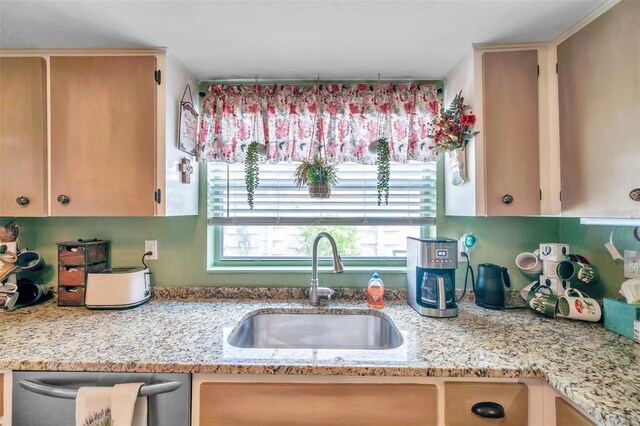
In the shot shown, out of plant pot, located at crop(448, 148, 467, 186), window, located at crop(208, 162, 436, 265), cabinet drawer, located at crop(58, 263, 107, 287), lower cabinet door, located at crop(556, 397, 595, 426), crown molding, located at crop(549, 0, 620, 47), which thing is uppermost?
crown molding, located at crop(549, 0, 620, 47)

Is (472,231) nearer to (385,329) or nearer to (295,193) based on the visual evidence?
(385,329)

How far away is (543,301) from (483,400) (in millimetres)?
722

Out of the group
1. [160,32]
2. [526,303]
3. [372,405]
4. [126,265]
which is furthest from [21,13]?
[526,303]

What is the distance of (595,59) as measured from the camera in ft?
3.86

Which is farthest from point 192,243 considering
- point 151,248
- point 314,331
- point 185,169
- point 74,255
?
point 314,331

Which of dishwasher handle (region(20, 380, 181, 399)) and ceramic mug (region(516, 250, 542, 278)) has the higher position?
ceramic mug (region(516, 250, 542, 278))

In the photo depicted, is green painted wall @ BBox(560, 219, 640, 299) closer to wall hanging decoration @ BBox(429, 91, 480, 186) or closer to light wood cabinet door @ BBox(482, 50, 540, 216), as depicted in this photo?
light wood cabinet door @ BBox(482, 50, 540, 216)

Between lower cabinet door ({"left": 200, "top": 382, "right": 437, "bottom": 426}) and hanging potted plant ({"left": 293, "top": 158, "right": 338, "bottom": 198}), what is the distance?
37.3 inches

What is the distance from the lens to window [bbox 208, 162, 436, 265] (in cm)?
185

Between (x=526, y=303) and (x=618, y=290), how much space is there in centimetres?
37

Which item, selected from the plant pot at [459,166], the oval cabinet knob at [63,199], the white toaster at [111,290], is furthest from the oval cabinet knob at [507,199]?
the oval cabinet knob at [63,199]

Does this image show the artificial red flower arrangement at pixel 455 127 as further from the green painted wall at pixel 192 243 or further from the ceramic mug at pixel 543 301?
the ceramic mug at pixel 543 301

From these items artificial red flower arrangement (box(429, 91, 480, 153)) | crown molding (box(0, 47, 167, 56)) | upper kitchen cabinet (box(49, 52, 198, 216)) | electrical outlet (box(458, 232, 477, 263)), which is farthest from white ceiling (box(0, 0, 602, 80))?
electrical outlet (box(458, 232, 477, 263))

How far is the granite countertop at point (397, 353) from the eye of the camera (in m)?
0.93
